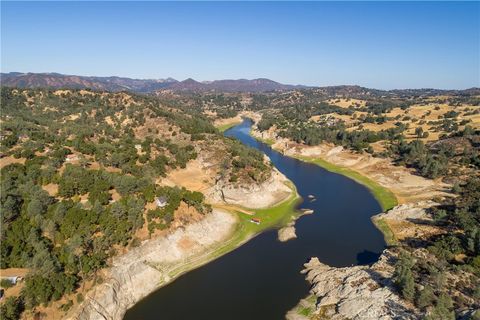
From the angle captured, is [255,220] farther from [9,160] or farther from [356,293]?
[9,160]

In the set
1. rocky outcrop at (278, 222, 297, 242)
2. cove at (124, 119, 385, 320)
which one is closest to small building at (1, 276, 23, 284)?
cove at (124, 119, 385, 320)

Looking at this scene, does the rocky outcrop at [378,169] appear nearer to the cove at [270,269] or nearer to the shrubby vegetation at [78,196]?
the cove at [270,269]

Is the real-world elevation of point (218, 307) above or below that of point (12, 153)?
below

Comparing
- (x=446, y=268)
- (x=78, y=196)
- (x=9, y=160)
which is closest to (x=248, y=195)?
(x=78, y=196)

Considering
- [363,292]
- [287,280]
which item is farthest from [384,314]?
[287,280]

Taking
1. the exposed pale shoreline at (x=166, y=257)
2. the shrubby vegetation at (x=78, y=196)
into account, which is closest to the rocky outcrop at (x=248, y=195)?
the exposed pale shoreline at (x=166, y=257)

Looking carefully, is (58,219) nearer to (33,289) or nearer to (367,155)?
(33,289)

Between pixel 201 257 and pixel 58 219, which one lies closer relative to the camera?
pixel 58 219
